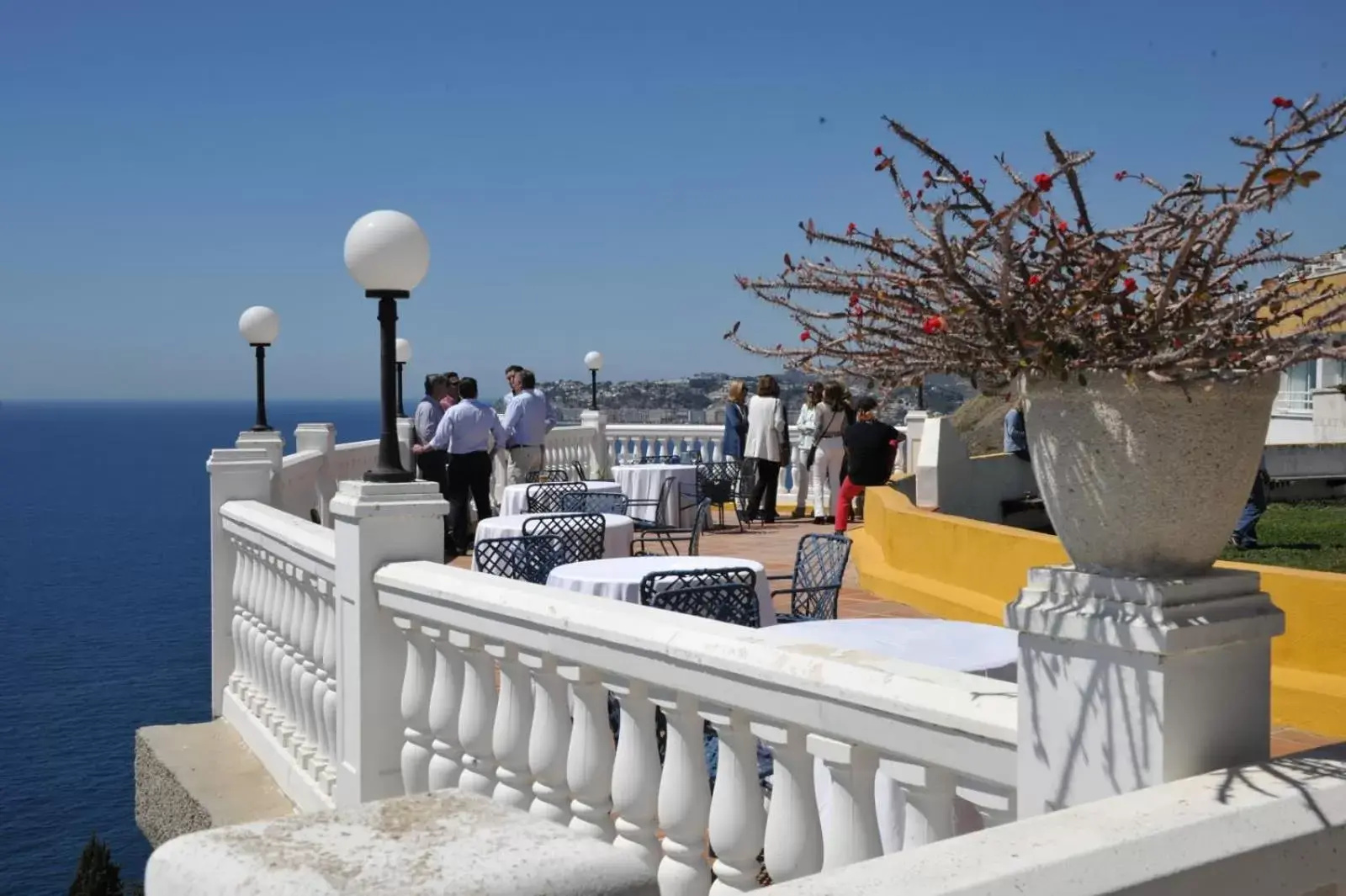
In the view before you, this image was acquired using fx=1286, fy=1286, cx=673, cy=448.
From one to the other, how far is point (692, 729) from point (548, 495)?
843 centimetres

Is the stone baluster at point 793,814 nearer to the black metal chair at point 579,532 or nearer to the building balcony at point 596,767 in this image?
the building balcony at point 596,767

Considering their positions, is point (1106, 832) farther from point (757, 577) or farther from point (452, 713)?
point (757, 577)

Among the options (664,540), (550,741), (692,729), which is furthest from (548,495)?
(692,729)

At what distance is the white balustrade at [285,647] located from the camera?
219 inches

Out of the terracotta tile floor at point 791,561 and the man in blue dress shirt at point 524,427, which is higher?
the man in blue dress shirt at point 524,427

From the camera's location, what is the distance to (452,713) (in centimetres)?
443

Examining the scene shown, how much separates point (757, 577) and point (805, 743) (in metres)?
3.51

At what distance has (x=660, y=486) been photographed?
15.3 m

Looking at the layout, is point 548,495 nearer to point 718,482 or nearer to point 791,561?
point 791,561

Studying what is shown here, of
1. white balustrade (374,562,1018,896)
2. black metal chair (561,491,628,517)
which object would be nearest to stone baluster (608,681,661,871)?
white balustrade (374,562,1018,896)

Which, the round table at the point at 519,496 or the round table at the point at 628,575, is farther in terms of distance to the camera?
the round table at the point at 519,496

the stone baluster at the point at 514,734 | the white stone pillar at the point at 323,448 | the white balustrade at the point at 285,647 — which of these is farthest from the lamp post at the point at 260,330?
the stone baluster at the point at 514,734

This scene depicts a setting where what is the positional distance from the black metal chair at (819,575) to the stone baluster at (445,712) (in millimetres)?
2620

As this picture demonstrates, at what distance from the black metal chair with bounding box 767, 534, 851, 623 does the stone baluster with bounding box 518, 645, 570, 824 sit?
3.02 m
